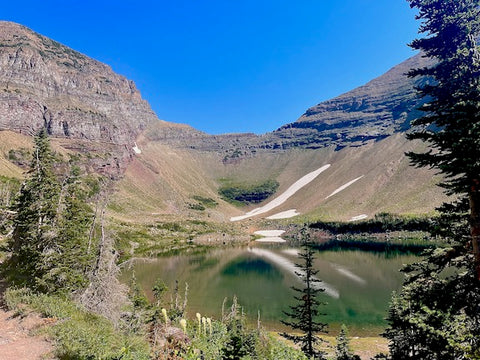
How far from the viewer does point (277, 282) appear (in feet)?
211

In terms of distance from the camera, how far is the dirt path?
32.7 ft

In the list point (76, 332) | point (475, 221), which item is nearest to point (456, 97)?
point (475, 221)

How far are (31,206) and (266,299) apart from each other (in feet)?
133

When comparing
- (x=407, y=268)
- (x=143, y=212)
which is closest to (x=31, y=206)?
(x=407, y=268)

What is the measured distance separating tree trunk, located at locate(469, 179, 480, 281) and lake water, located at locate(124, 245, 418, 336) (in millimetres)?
30453

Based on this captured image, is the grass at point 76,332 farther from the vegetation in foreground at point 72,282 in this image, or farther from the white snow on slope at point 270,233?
the white snow on slope at point 270,233

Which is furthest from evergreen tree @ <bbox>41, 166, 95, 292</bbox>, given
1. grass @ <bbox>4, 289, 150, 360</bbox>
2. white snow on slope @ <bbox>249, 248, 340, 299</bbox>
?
white snow on slope @ <bbox>249, 248, 340, 299</bbox>

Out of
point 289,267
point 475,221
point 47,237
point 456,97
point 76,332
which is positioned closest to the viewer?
point 475,221

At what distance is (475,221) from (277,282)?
5870cm

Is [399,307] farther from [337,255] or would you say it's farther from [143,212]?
[143,212]

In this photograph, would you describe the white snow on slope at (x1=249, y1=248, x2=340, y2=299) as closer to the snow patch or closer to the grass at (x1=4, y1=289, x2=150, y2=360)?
the grass at (x1=4, y1=289, x2=150, y2=360)

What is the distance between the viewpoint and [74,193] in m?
23.7

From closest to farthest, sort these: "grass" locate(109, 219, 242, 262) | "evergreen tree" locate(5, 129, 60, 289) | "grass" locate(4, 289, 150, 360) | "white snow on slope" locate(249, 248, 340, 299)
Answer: "grass" locate(4, 289, 150, 360), "evergreen tree" locate(5, 129, 60, 289), "white snow on slope" locate(249, 248, 340, 299), "grass" locate(109, 219, 242, 262)

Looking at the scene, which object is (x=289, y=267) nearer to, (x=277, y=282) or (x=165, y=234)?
(x=277, y=282)
